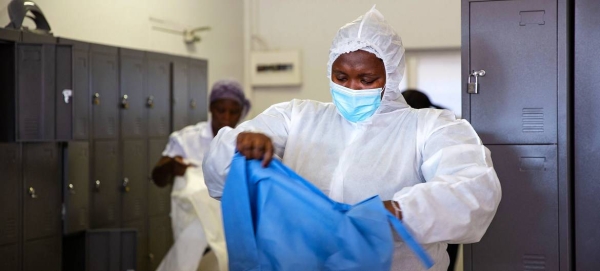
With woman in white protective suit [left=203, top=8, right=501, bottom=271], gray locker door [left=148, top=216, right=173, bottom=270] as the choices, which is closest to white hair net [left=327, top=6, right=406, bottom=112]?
woman in white protective suit [left=203, top=8, right=501, bottom=271]

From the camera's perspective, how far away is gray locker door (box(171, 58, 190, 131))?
4.89 m

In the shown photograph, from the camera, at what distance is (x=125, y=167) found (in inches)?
173

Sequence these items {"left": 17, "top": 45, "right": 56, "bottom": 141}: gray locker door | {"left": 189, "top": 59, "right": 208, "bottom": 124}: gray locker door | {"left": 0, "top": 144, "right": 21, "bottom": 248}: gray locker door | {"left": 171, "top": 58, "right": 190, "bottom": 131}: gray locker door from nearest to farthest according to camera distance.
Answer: {"left": 0, "top": 144, "right": 21, "bottom": 248}: gray locker door
{"left": 17, "top": 45, "right": 56, "bottom": 141}: gray locker door
{"left": 171, "top": 58, "right": 190, "bottom": 131}: gray locker door
{"left": 189, "top": 59, "right": 208, "bottom": 124}: gray locker door

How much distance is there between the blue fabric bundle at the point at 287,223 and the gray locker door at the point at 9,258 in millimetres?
1861

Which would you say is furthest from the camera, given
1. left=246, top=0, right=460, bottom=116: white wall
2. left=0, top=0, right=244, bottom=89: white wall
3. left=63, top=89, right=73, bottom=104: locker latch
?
left=246, top=0, right=460, bottom=116: white wall

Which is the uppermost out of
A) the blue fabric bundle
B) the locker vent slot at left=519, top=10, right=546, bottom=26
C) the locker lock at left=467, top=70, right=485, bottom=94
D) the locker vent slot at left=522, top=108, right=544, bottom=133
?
the locker vent slot at left=519, top=10, right=546, bottom=26

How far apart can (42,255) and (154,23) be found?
2.37 m

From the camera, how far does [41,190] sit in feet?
11.6

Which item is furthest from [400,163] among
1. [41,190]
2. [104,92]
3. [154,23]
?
[154,23]

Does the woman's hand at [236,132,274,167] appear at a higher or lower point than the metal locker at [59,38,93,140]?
lower

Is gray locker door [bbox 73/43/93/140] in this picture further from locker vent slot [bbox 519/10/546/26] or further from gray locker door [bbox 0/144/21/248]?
locker vent slot [bbox 519/10/546/26]

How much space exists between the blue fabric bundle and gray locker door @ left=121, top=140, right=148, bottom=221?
270cm

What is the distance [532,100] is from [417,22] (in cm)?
272

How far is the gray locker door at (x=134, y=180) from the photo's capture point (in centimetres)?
439
